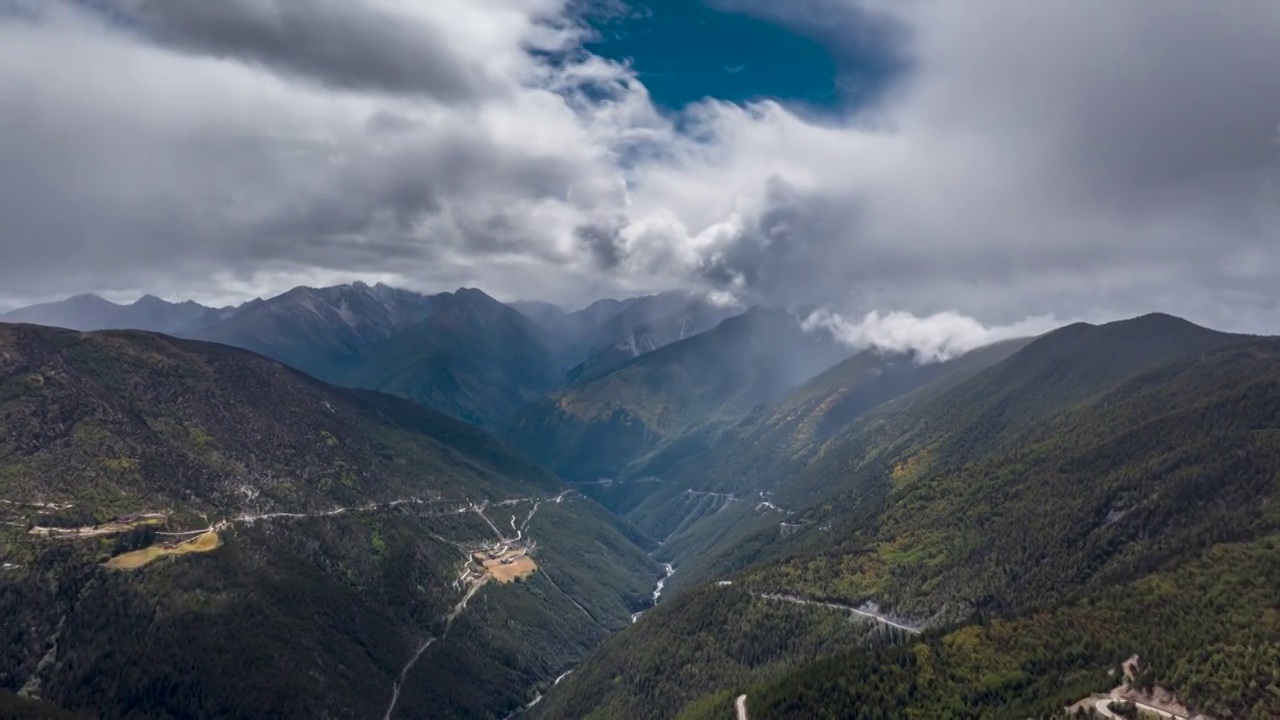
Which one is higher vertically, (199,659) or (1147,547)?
(1147,547)

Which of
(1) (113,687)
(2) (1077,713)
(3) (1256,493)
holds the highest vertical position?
(3) (1256,493)

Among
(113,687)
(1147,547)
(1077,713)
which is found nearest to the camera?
(1077,713)

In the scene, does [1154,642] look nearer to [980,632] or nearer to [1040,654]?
[1040,654]

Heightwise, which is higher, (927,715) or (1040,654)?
(1040,654)

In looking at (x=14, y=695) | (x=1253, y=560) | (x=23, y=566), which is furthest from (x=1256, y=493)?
(x=23, y=566)

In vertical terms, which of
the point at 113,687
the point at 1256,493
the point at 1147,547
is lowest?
the point at 113,687

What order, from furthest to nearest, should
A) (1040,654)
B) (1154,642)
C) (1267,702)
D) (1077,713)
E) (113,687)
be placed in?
(113,687) < (1040,654) < (1154,642) < (1077,713) < (1267,702)

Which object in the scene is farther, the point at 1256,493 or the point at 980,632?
the point at 1256,493

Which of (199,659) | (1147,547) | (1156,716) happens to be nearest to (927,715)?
(1156,716)

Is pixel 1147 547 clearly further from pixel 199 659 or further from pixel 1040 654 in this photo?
pixel 199 659
